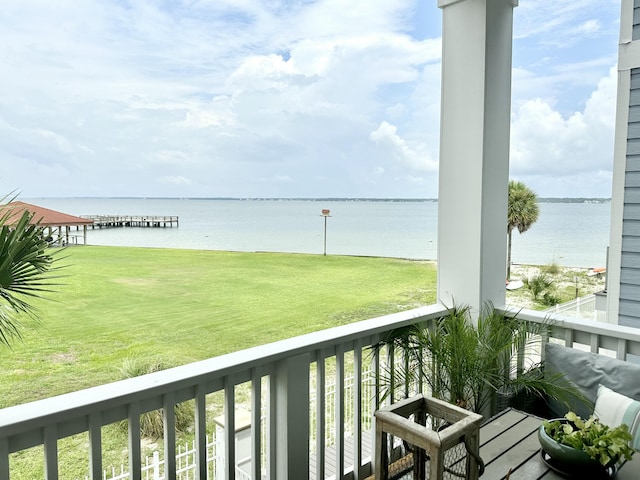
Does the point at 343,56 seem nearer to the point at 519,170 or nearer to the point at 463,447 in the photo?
the point at 519,170

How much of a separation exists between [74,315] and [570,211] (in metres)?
8.36

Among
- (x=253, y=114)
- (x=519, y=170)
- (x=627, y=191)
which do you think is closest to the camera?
(x=627, y=191)

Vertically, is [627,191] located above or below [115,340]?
above

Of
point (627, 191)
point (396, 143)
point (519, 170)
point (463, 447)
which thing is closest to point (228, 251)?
point (519, 170)

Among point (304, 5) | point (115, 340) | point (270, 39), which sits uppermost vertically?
point (304, 5)

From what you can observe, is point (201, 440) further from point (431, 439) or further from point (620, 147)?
point (620, 147)

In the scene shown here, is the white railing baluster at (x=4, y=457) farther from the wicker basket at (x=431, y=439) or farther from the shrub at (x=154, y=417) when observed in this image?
the shrub at (x=154, y=417)

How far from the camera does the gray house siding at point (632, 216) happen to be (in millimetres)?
2621

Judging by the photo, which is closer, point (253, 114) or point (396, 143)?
point (253, 114)

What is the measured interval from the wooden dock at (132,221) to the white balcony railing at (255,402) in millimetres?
3246

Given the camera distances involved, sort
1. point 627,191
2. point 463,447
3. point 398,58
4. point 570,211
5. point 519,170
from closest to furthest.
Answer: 1. point 463,447
2. point 627,191
3. point 570,211
4. point 519,170
5. point 398,58

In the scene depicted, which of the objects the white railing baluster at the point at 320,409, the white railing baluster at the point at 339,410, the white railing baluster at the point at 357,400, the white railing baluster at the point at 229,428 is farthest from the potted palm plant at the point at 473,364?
the white railing baluster at the point at 229,428

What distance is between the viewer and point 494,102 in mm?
2162

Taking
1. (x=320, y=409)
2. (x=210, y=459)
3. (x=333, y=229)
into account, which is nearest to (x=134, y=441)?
(x=320, y=409)
